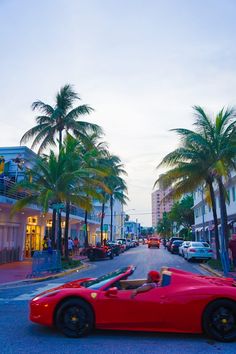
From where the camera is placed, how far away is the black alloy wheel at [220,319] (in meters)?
5.90

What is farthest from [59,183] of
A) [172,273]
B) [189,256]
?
[172,273]

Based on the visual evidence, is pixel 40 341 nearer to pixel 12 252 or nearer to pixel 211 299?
pixel 211 299

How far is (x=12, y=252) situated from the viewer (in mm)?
24422

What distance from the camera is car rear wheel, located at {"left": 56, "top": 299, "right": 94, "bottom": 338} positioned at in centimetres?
612

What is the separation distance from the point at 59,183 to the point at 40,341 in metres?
13.9

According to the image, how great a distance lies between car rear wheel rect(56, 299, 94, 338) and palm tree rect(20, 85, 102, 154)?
64.6 ft

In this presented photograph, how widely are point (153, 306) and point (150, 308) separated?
0.20 feet

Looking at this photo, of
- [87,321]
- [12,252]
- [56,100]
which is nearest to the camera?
[87,321]

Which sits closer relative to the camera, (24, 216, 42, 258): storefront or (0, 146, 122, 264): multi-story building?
(0, 146, 122, 264): multi-story building

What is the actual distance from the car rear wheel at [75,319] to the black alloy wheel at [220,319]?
6.32 ft

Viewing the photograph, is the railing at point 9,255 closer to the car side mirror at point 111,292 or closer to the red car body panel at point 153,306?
the red car body panel at point 153,306

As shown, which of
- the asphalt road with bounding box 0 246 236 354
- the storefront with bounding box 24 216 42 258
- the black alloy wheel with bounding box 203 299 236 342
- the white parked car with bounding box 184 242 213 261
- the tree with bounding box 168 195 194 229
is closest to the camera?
the asphalt road with bounding box 0 246 236 354

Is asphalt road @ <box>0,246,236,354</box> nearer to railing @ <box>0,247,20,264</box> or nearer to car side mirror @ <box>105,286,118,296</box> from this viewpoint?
car side mirror @ <box>105,286,118,296</box>

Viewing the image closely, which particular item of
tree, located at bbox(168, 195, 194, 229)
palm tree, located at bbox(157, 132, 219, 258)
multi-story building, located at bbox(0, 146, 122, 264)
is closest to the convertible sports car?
multi-story building, located at bbox(0, 146, 122, 264)
